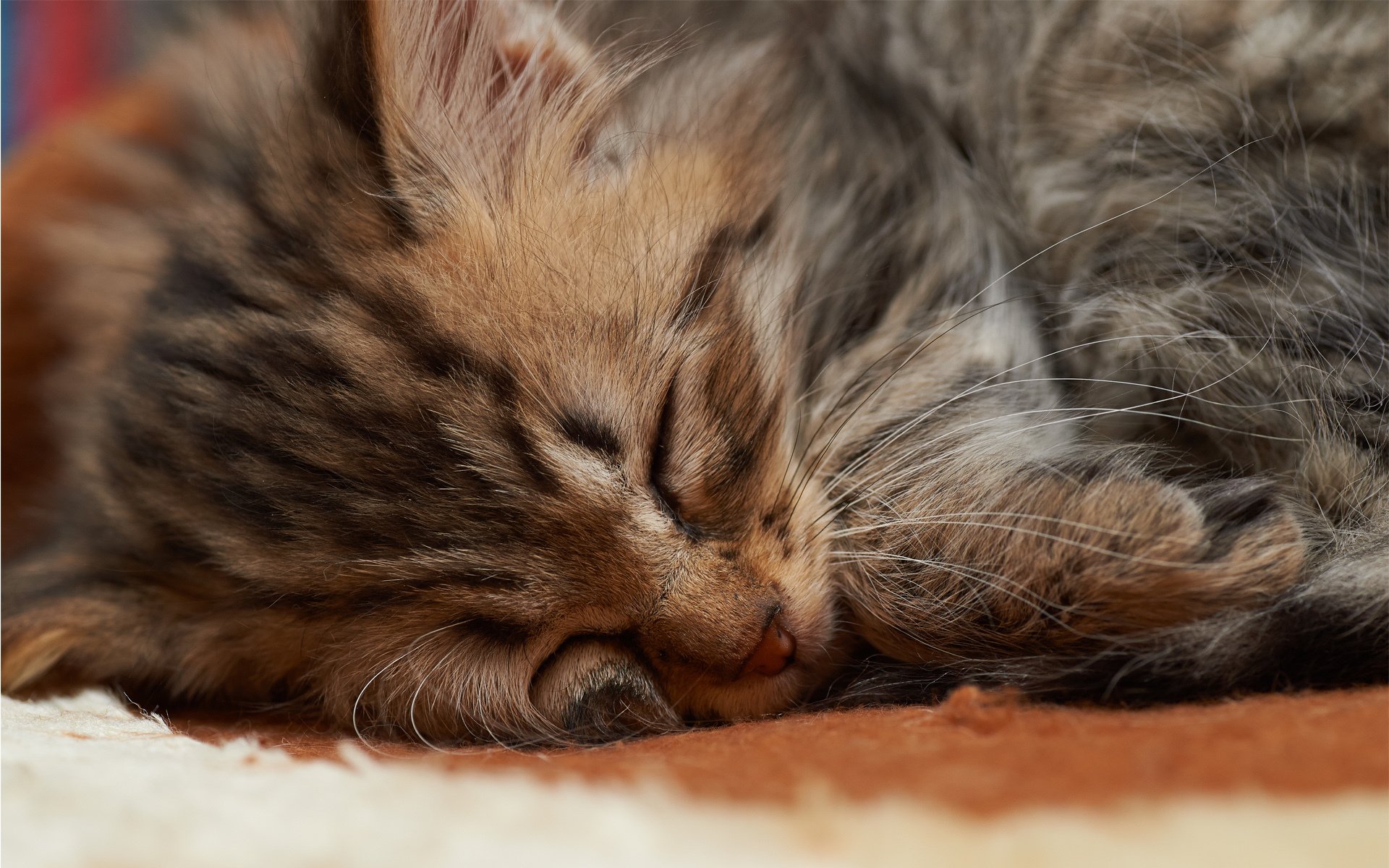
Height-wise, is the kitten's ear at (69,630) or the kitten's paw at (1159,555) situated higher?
the kitten's paw at (1159,555)

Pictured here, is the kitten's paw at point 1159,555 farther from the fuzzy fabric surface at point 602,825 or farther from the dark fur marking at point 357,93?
the dark fur marking at point 357,93

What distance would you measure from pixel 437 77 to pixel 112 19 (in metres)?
1.66

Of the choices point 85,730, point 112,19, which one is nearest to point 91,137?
point 112,19

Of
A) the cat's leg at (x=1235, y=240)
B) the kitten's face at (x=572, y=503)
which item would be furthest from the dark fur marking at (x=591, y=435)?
the cat's leg at (x=1235, y=240)

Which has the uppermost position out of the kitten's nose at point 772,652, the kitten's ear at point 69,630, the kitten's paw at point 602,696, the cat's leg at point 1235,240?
A: the cat's leg at point 1235,240

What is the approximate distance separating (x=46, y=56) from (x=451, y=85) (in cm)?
196

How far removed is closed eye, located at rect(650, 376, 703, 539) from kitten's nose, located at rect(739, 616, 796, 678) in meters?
0.13

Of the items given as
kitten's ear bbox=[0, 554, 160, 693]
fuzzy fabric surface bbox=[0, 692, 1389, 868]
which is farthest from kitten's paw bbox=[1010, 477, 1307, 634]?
kitten's ear bbox=[0, 554, 160, 693]

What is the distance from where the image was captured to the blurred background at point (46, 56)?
241cm

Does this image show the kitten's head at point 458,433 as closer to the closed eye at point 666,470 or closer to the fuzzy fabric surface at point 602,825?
the closed eye at point 666,470

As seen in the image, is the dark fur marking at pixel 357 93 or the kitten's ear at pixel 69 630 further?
the kitten's ear at pixel 69 630

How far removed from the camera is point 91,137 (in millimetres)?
1862

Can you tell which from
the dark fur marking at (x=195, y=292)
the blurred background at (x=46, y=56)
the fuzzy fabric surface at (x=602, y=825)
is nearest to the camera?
the fuzzy fabric surface at (x=602, y=825)

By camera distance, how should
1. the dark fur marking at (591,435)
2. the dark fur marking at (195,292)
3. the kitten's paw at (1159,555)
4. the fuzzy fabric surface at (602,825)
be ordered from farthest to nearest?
the dark fur marking at (195,292)
the dark fur marking at (591,435)
the kitten's paw at (1159,555)
the fuzzy fabric surface at (602,825)
